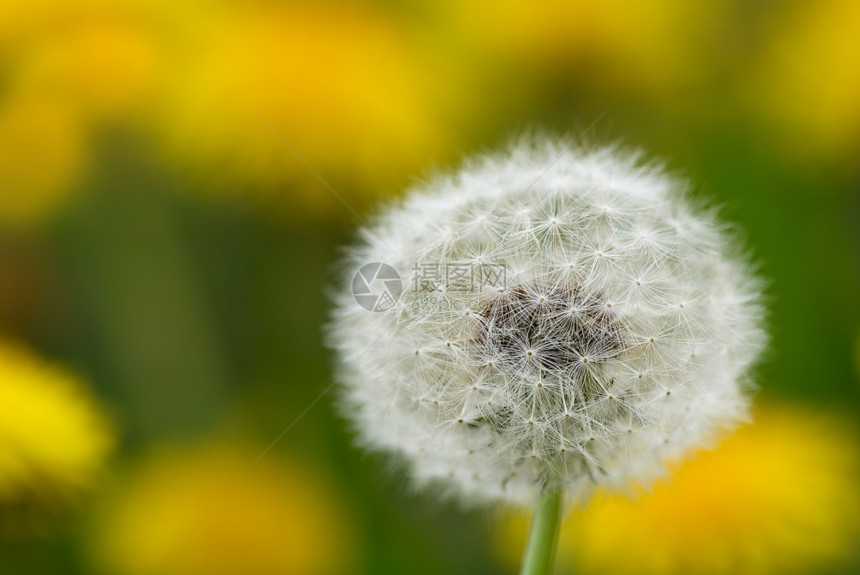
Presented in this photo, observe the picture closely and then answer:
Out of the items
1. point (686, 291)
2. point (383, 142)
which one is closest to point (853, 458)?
point (686, 291)

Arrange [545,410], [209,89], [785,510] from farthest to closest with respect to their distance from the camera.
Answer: [209,89] → [785,510] → [545,410]

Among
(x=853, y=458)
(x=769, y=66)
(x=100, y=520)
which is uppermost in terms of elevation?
(x=769, y=66)

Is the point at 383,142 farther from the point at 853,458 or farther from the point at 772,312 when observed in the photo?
the point at 853,458

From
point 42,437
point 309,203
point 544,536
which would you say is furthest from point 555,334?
point 309,203

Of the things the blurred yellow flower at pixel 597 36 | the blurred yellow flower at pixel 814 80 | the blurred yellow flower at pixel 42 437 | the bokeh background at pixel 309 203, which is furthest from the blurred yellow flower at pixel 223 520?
the blurred yellow flower at pixel 814 80

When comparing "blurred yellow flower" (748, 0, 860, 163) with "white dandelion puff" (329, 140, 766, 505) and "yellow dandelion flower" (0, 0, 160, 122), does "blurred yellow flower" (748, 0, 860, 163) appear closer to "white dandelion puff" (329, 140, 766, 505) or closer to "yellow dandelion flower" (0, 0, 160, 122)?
"white dandelion puff" (329, 140, 766, 505)

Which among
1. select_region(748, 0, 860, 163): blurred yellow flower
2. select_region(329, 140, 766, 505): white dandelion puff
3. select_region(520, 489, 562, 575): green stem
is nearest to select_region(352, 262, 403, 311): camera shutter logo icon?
select_region(329, 140, 766, 505): white dandelion puff

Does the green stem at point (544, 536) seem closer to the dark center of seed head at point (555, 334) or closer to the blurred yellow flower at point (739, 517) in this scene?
the dark center of seed head at point (555, 334)
